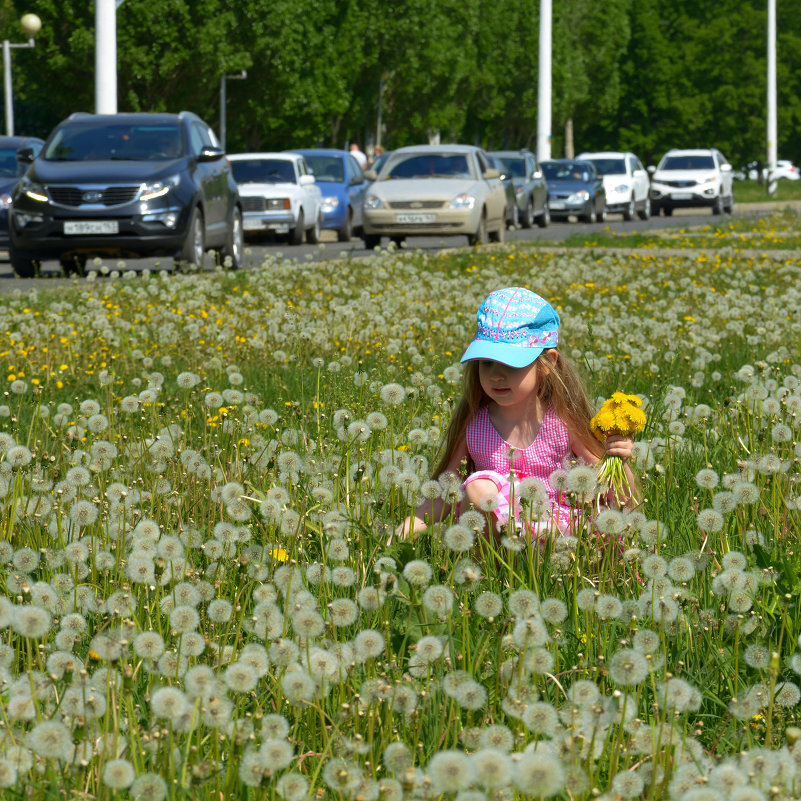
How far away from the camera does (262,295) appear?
39.8 feet

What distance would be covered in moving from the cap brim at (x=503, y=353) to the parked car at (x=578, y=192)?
3413 cm

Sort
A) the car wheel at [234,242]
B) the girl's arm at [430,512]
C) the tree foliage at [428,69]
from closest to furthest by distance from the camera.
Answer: the girl's arm at [430,512] < the car wheel at [234,242] < the tree foliage at [428,69]

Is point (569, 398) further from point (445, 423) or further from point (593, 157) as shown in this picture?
point (593, 157)

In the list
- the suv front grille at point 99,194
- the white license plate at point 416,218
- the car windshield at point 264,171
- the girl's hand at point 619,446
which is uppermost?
the car windshield at point 264,171

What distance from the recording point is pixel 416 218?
23266mm

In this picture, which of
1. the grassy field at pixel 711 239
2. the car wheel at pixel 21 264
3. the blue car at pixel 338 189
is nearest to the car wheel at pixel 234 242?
the car wheel at pixel 21 264

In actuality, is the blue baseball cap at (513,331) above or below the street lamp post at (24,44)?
below

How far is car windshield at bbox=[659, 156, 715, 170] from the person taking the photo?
141 ft

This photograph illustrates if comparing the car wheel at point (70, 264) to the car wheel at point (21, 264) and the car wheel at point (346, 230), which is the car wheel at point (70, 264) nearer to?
the car wheel at point (21, 264)

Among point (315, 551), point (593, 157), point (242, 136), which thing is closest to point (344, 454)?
point (315, 551)

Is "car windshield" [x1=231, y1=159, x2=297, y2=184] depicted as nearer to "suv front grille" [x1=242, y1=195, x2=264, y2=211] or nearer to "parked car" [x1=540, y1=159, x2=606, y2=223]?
"suv front grille" [x1=242, y1=195, x2=264, y2=211]

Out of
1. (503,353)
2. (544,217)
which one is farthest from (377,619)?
(544,217)

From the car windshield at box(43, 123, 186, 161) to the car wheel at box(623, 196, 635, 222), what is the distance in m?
24.5

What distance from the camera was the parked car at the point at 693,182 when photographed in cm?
4175
